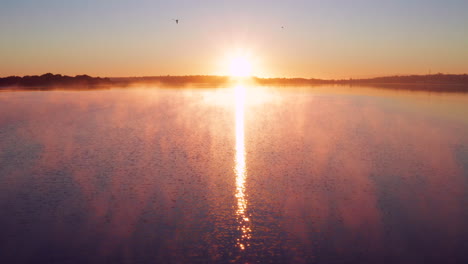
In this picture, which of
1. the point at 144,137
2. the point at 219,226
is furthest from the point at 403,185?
the point at 144,137

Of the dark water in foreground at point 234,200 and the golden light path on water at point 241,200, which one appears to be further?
the golden light path on water at point 241,200

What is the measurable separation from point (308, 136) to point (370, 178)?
48.0 ft

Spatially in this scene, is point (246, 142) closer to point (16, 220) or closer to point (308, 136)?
point (308, 136)

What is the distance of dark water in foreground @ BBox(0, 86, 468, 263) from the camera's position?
11.8 metres

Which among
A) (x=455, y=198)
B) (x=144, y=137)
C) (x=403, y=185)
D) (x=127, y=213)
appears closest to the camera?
(x=127, y=213)

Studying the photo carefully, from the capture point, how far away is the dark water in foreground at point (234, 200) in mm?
11828

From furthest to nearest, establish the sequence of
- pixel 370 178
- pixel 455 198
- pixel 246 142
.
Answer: pixel 246 142, pixel 370 178, pixel 455 198

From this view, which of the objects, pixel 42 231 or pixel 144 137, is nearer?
pixel 42 231

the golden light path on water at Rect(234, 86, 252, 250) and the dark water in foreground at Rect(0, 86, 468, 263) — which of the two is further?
the golden light path on water at Rect(234, 86, 252, 250)

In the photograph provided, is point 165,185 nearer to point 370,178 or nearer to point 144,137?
point 370,178

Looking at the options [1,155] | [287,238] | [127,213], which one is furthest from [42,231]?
[1,155]

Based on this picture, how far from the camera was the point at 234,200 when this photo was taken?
16422 millimetres

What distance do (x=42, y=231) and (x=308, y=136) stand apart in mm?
25554

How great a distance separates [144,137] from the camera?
3378 cm
